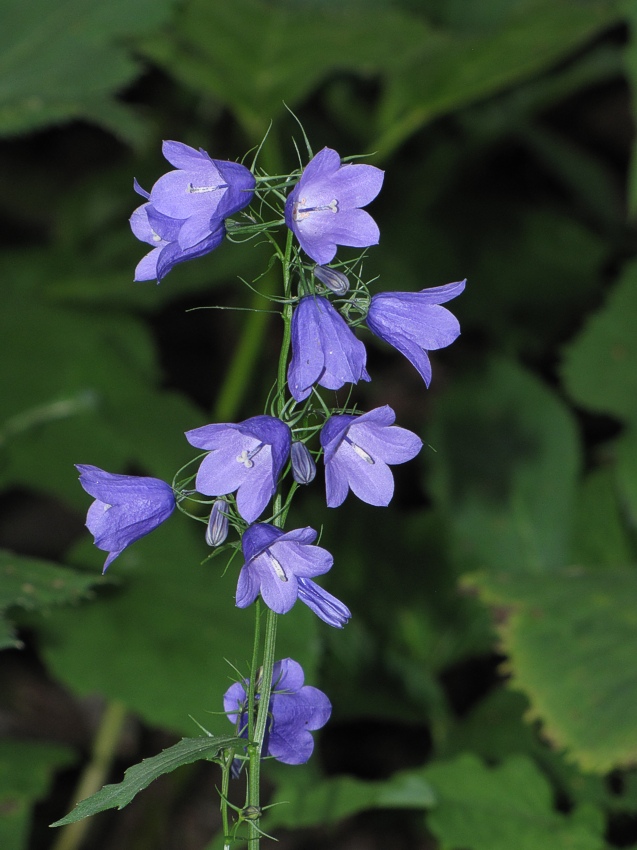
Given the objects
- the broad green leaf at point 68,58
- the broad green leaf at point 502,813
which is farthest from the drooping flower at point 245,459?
the broad green leaf at point 68,58

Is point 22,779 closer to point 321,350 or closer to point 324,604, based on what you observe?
point 324,604

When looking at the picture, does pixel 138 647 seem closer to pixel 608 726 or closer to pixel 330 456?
pixel 608 726

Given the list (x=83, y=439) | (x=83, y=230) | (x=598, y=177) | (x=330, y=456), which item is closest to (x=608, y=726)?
(x=330, y=456)

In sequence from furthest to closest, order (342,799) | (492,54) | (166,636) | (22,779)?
(492,54)
(166,636)
(22,779)
(342,799)

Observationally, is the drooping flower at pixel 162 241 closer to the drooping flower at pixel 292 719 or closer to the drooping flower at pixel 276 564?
the drooping flower at pixel 276 564

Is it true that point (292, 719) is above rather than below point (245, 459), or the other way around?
below

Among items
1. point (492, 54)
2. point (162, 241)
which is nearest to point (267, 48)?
point (492, 54)

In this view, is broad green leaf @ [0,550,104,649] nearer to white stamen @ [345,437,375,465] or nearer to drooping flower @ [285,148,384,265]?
white stamen @ [345,437,375,465]
